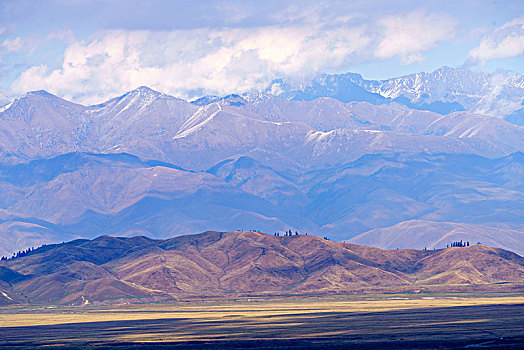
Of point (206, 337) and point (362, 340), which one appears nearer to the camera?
point (362, 340)

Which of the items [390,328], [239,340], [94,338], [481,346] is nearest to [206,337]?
[239,340]

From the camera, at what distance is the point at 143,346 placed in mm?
172375

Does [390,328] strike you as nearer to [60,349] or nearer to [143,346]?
[143,346]

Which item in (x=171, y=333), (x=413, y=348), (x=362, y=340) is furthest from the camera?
(x=171, y=333)

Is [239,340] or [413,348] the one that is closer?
[413,348]

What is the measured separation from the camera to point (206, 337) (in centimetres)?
18562

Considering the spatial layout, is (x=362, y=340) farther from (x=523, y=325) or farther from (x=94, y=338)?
(x=94, y=338)

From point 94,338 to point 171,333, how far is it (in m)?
15.3

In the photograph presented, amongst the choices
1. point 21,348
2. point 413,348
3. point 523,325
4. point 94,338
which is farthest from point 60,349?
point 523,325

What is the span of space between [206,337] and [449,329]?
4500cm

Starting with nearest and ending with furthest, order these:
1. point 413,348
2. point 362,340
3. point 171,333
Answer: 1. point 413,348
2. point 362,340
3. point 171,333

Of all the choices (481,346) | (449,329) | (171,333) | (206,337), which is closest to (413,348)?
(481,346)

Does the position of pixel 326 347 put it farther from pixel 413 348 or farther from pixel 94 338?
pixel 94 338

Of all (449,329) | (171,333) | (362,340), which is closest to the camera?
(362,340)
